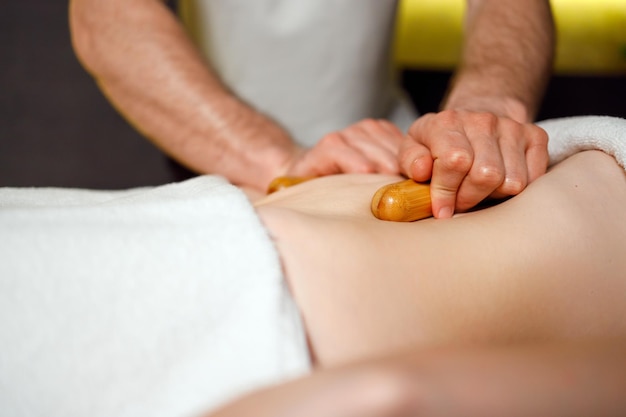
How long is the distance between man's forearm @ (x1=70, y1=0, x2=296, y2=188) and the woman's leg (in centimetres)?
54

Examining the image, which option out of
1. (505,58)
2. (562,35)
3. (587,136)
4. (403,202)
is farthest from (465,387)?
(562,35)

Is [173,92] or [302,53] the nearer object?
[173,92]

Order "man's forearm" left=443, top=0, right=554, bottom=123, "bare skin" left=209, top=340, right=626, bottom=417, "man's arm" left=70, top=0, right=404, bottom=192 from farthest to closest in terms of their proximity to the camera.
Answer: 1. "man's arm" left=70, top=0, right=404, bottom=192
2. "man's forearm" left=443, top=0, right=554, bottom=123
3. "bare skin" left=209, top=340, right=626, bottom=417

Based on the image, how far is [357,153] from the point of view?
967 millimetres

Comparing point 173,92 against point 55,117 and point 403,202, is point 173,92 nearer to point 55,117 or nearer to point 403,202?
point 55,117

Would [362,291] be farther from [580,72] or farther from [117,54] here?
[580,72]

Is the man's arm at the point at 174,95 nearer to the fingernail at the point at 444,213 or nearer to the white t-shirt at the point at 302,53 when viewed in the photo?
the white t-shirt at the point at 302,53

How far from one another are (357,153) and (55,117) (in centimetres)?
105

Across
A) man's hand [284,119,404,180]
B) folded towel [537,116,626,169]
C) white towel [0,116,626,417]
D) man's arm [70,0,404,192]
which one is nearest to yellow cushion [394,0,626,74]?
man's arm [70,0,404,192]

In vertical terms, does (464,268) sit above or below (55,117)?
above

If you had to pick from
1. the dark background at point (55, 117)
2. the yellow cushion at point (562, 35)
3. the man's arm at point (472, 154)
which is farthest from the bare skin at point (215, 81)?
the yellow cushion at point (562, 35)

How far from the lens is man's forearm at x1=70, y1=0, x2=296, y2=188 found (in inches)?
50.2

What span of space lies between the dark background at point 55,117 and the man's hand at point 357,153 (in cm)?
78

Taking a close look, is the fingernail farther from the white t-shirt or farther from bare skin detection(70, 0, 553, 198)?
the white t-shirt
